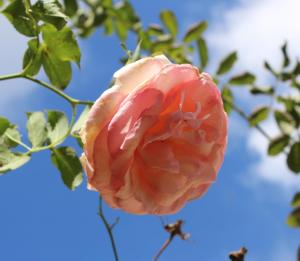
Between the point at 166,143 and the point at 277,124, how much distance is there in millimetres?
748

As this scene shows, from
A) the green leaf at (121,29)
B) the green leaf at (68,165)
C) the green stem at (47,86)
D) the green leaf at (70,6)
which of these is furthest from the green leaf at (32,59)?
the green leaf at (121,29)

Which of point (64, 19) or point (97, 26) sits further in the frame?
point (97, 26)

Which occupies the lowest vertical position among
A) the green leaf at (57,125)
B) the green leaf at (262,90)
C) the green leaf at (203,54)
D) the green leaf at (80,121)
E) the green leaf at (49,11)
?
the green leaf at (262,90)

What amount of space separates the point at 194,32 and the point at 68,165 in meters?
0.79

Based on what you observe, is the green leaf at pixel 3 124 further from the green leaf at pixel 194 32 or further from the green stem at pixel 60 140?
the green leaf at pixel 194 32

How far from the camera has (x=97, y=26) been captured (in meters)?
1.90

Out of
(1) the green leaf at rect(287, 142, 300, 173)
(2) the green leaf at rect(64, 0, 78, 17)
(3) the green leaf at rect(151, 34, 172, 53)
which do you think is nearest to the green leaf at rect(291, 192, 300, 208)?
(1) the green leaf at rect(287, 142, 300, 173)

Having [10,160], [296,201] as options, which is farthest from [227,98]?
[10,160]

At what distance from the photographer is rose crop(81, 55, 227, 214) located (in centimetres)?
71

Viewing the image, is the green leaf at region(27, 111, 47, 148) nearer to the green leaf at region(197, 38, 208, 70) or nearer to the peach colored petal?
the peach colored petal

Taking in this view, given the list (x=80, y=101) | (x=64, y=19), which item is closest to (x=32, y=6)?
(x=64, y=19)

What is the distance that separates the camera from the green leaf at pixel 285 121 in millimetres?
1423

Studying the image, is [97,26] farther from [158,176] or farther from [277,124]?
[158,176]

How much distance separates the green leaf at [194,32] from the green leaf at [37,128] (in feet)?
2.37
